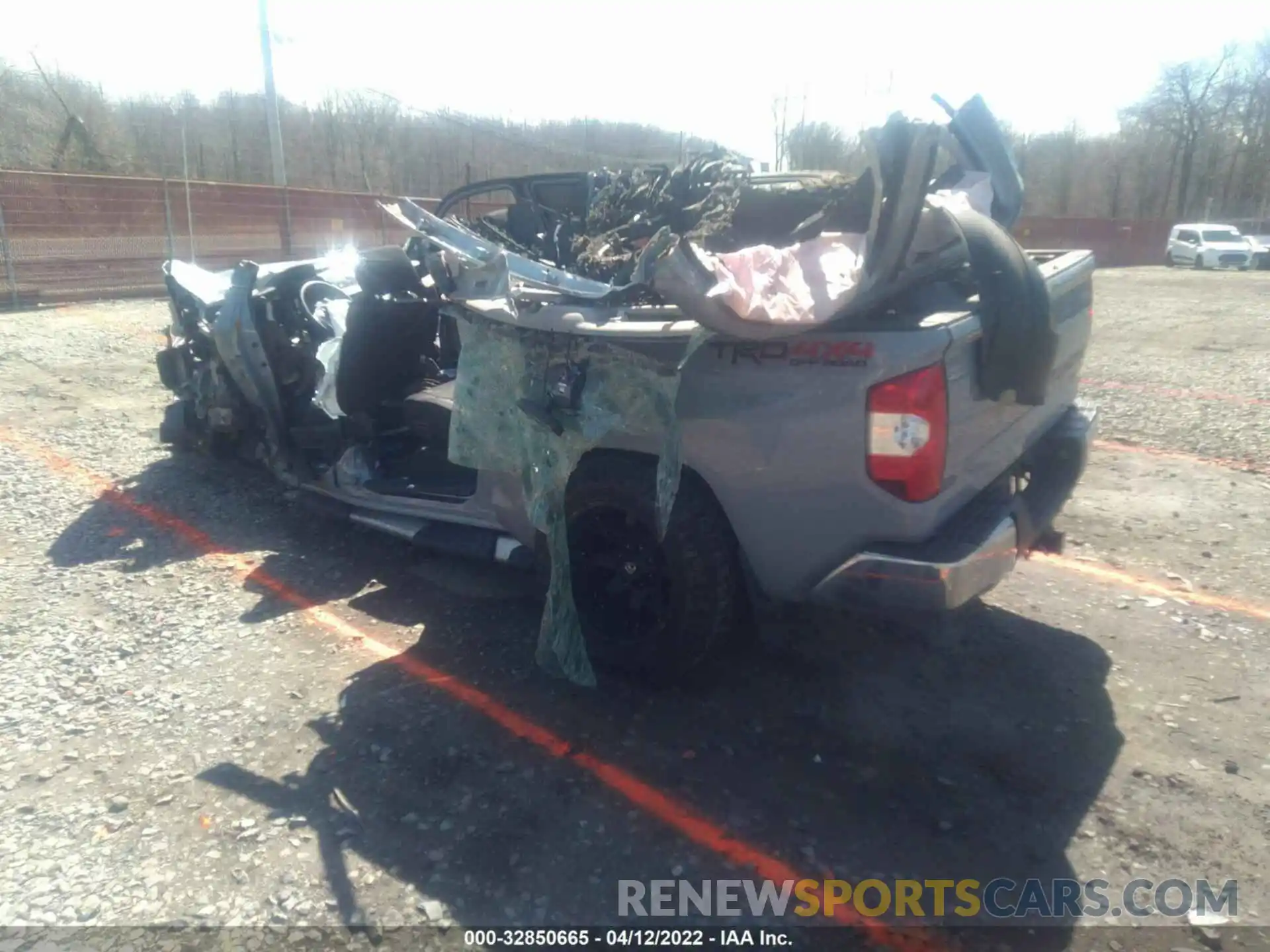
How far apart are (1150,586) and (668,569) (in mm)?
2603

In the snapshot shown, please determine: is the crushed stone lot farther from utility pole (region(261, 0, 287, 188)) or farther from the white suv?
the white suv

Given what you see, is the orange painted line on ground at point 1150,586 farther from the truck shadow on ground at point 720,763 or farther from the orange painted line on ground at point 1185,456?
the orange painted line on ground at point 1185,456

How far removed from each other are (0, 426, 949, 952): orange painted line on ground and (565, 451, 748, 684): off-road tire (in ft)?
1.45

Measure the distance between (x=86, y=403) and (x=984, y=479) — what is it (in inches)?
304

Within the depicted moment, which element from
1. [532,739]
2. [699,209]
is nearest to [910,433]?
[532,739]

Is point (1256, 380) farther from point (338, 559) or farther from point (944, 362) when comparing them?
point (338, 559)

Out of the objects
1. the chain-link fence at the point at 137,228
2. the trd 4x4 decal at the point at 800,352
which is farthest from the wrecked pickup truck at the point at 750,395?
the chain-link fence at the point at 137,228

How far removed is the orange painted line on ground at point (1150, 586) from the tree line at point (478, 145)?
39.9 feet

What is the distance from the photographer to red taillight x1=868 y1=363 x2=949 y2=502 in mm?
2918

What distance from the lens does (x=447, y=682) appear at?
3.78 meters

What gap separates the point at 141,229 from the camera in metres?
17.5

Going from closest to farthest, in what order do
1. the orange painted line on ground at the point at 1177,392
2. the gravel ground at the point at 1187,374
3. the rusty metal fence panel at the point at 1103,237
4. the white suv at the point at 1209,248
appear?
the gravel ground at the point at 1187,374 → the orange painted line on ground at the point at 1177,392 → the white suv at the point at 1209,248 → the rusty metal fence panel at the point at 1103,237

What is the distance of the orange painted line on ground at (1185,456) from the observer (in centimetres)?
631

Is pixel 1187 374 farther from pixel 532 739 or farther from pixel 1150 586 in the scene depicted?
pixel 532 739
